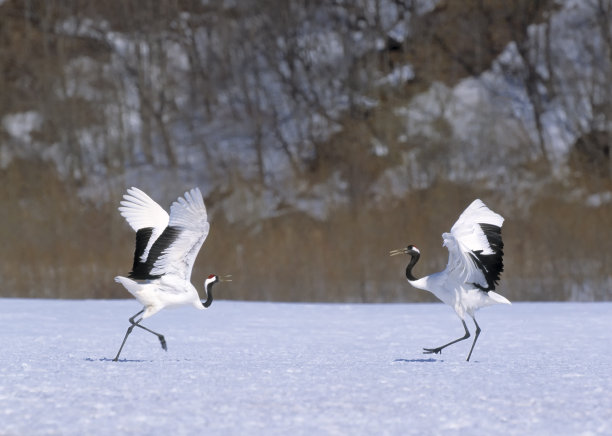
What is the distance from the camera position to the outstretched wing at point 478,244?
22.3 feet

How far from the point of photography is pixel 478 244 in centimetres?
686

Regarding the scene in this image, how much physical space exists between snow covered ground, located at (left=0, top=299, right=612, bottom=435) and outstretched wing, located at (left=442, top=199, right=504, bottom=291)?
65cm

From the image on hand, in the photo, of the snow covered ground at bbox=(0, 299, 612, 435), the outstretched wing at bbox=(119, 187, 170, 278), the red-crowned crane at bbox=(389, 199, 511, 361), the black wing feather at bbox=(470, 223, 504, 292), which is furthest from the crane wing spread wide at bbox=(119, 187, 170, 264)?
the black wing feather at bbox=(470, 223, 504, 292)

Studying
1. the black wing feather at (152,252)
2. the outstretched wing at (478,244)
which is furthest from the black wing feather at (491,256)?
the black wing feather at (152,252)

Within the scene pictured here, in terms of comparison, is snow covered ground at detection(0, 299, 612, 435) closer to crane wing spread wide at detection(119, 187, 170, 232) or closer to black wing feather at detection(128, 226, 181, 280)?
black wing feather at detection(128, 226, 181, 280)

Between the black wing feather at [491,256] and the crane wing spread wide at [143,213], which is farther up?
the crane wing spread wide at [143,213]

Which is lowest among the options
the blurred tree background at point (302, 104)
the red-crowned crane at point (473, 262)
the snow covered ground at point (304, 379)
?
the snow covered ground at point (304, 379)

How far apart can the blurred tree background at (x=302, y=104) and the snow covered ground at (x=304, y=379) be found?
6.72 m

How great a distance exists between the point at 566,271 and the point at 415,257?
23.4ft

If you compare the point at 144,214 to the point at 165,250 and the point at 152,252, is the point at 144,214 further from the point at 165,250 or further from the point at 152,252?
the point at 165,250

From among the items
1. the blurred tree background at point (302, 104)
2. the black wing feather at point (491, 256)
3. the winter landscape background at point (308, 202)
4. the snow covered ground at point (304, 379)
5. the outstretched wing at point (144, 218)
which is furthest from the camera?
the blurred tree background at point (302, 104)

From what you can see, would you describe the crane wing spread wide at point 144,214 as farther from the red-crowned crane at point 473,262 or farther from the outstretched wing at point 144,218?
the red-crowned crane at point 473,262

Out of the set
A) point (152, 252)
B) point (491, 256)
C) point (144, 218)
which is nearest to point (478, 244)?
point (491, 256)

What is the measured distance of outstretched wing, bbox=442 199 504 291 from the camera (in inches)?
268
